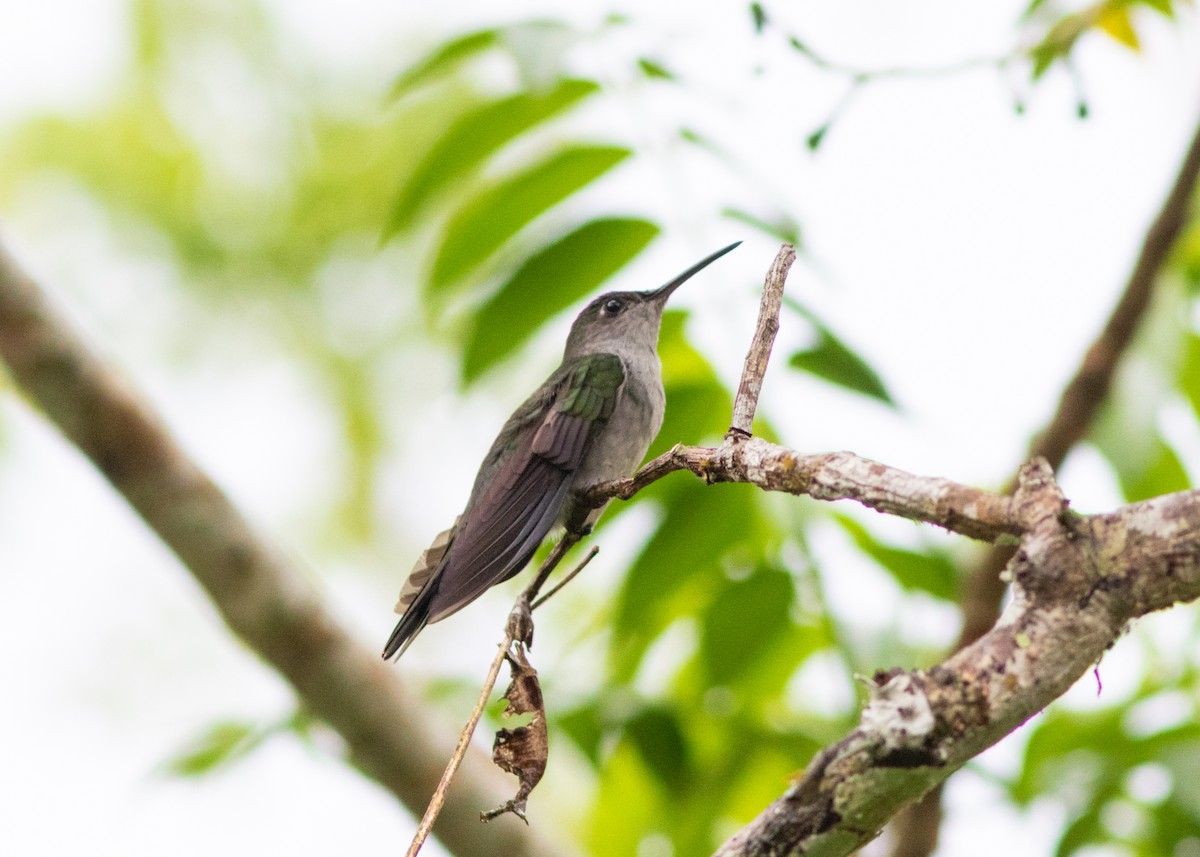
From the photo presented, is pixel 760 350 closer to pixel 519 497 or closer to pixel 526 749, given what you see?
pixel 526 749

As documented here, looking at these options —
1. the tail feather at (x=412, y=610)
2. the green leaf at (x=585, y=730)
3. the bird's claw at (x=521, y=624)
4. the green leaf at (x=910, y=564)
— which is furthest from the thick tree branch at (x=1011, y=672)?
the green leaf at (x=910, y=564)

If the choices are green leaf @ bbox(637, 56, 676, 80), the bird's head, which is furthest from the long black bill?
green leaf @ bbox(637, 56, 676, 80)

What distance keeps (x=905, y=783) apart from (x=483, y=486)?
2956 mm

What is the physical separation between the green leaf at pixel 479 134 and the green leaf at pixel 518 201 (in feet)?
0.55

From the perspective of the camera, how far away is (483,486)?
178 inches

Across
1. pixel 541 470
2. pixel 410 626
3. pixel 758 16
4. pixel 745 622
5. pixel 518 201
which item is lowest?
pixel 410 626

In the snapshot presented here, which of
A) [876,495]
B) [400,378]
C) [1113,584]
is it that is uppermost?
[400,378]

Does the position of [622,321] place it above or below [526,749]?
above

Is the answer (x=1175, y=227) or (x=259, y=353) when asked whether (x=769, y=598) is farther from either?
(x=259, y=353)

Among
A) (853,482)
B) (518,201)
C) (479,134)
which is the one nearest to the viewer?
(853,482)

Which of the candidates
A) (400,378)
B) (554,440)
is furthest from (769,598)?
(400,378)

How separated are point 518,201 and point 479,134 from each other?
364 millimetres

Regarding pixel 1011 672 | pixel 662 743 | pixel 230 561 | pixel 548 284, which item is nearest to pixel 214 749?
pixel 230 561

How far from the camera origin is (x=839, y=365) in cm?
409
